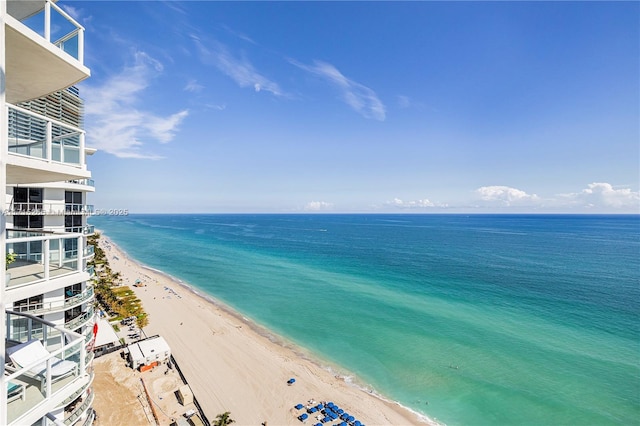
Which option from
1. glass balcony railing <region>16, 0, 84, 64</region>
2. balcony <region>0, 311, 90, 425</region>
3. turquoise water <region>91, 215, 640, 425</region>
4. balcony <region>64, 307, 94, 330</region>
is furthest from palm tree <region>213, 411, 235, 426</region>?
glass balcony railing <region>16, 0, 84, 64</region>

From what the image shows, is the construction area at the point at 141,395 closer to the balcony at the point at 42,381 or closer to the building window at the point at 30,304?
the building window at the point at 30,304

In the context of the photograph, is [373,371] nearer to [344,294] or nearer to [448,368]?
[448,368]

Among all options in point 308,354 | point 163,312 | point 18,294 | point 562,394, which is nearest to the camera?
point 18,294

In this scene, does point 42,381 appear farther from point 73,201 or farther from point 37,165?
point 73,201

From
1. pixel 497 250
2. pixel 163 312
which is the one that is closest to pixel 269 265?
pixel 163 312

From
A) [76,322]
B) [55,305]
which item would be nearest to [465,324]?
[76,322]

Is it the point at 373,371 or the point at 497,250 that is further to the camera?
the point at 497,250

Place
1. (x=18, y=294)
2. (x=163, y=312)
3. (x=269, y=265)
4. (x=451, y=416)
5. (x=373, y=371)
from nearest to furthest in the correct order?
(x=18, y=294) < (x=451, y=416) < (x=373, y=371) < (x=163, y=312) < (x=269, y=265)
